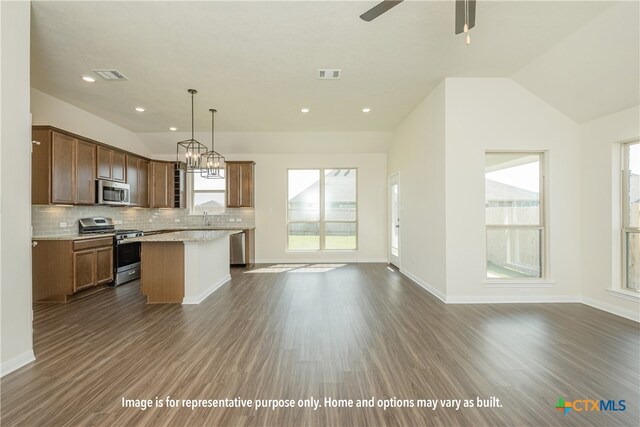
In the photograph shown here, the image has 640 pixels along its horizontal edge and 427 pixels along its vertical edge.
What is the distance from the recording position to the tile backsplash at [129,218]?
434cm

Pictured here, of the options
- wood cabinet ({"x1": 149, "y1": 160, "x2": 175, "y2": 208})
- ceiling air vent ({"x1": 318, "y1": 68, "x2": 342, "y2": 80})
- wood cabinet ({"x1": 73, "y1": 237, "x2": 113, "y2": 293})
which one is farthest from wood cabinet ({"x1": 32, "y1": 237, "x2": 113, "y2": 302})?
ceiling air vent ({"x1": 318, "y1": 68, "x2": 342, "y2": 80})

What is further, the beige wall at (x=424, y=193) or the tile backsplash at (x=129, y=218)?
the tile backsplash at (x=129, y=218)

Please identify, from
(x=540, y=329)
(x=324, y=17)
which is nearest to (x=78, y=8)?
(x=324, y=17)

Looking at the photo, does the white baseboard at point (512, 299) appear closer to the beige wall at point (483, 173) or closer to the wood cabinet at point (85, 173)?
the beige wall at point (483, 173)

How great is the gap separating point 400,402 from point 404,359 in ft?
1.87

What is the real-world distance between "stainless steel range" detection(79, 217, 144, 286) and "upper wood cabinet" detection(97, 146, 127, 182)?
33.2 inches

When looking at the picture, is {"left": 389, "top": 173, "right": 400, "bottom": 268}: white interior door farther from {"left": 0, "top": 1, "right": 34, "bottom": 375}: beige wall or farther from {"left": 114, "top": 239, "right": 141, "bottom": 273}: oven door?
{"left": 0, "top": 1, "right": 34, "bottom": 375}: beige wall

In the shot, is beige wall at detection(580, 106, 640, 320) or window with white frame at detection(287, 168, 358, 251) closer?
beige wall at detection(580, 106, 640, 320)

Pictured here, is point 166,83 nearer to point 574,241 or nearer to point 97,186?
point 97,186

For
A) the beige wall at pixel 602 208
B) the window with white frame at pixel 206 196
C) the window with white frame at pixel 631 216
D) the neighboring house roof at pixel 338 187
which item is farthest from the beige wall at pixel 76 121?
the window with white frame at pixel 631 216

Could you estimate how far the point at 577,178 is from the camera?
12.9 ft

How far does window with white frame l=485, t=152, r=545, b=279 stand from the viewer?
4035mm

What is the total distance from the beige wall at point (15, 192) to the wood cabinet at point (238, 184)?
14.9 ft

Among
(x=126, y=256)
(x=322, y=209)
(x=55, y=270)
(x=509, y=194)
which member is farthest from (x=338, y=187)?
(x=55, y=270)
